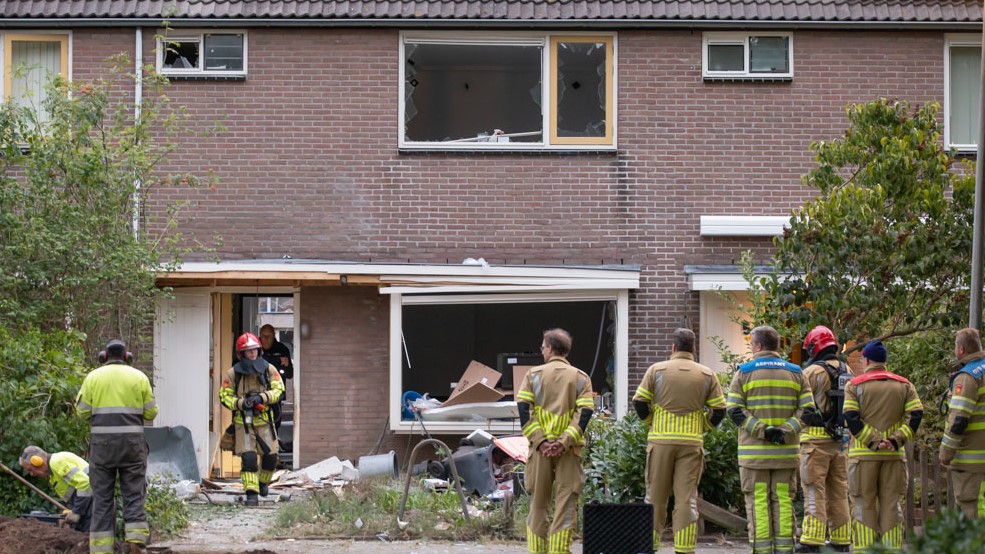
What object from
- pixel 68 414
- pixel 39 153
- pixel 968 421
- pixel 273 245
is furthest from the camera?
pixel 273 245

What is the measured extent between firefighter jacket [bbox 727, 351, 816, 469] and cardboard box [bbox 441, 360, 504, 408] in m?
6.01

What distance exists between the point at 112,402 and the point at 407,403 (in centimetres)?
597

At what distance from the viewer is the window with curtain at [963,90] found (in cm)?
1609

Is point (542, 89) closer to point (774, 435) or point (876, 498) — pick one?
point (774, 435)

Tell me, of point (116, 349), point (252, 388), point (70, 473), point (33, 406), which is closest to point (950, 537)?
point (116, 349)

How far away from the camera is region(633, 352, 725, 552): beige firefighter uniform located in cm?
1002

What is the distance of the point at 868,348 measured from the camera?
398 inches

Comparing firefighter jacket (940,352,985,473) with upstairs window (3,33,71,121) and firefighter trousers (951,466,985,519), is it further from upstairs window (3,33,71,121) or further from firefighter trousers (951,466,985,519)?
upstairs window (3,33,71,121)

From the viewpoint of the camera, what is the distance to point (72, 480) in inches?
418

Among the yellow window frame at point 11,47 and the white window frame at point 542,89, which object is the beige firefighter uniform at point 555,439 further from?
the yellow window frame at point 11,47

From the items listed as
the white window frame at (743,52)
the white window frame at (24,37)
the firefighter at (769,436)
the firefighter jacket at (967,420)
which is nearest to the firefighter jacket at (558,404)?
the firefighter at (769,436)

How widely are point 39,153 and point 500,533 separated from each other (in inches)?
225

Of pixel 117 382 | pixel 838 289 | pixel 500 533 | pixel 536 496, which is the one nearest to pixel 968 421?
pixel 838 289

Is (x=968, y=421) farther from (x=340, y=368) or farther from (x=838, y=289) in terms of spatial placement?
(x=340, y=368)
